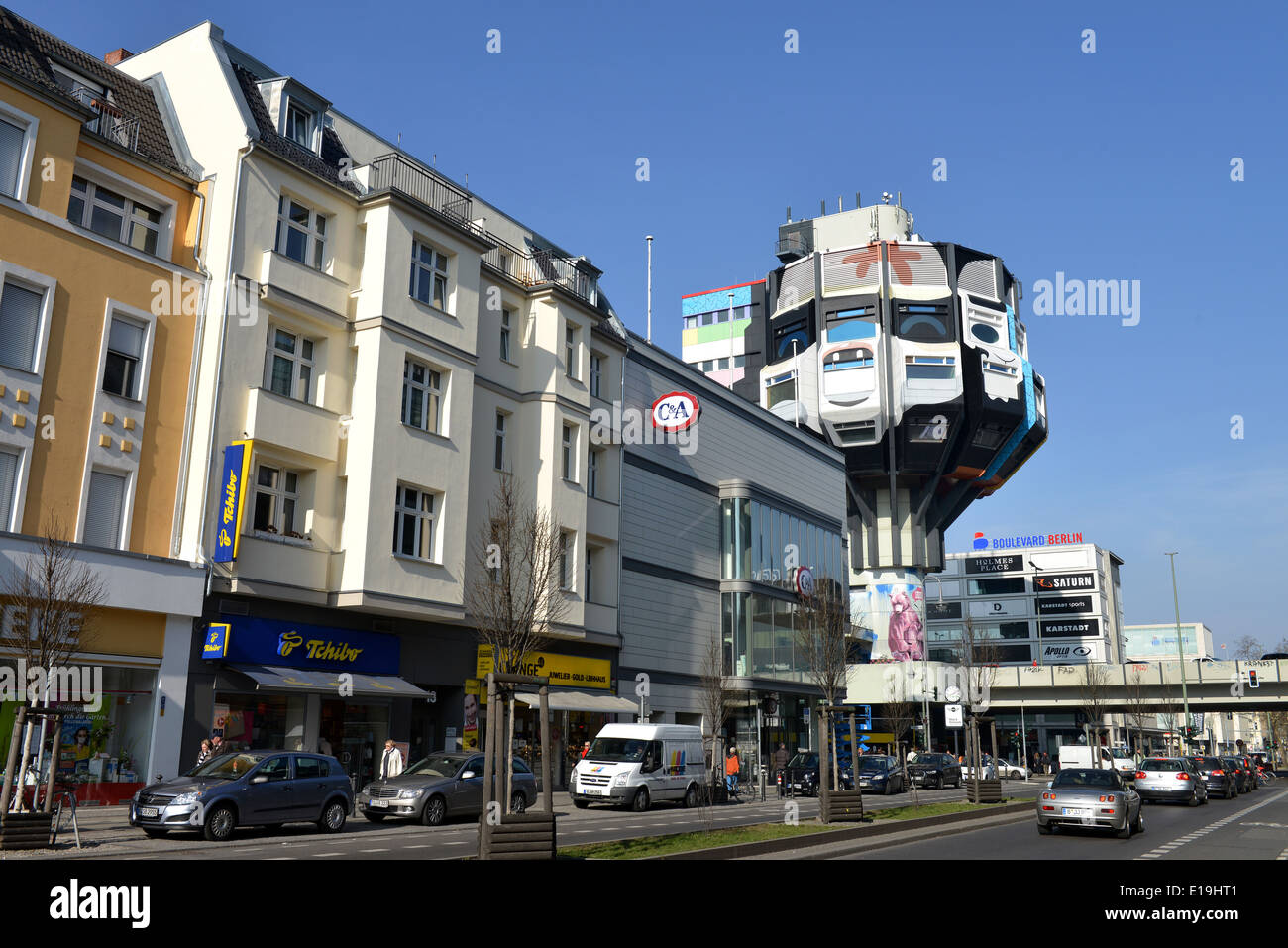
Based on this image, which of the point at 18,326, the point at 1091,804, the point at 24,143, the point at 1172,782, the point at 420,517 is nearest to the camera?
the point at 1091,804

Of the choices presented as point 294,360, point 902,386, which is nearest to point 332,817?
point 294,360

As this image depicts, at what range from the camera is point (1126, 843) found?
67.8 ft

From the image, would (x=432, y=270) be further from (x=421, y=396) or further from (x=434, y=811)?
(x=434, y=811)

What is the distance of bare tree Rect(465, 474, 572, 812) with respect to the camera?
2475 cm

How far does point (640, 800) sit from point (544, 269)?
1940 cm

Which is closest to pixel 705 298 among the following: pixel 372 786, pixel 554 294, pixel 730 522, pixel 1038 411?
pixel 1038 411

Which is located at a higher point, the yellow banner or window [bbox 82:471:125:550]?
window [bbox 82:471:125:550]

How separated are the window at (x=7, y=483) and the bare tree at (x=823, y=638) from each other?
21.4 m

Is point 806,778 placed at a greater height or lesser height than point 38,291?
lesser

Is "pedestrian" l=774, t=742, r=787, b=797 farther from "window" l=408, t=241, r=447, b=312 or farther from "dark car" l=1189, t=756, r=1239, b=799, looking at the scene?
"window" l=408, t=241, r=447, b=312

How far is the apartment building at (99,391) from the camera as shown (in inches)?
885

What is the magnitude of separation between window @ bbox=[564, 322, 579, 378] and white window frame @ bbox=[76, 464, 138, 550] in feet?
53.2

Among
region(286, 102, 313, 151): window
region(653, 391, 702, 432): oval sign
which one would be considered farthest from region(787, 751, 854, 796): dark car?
region(286, 102, 313, 151): window
